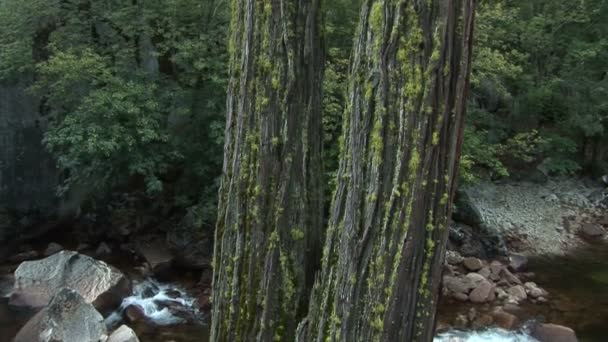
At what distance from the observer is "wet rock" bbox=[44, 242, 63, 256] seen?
467 inches

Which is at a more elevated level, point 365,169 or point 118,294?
point 365,169

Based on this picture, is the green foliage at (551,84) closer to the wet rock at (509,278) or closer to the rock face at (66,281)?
the wet rock at (509,278)

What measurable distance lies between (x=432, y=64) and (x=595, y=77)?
15570mm

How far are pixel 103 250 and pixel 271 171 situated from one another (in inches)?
382

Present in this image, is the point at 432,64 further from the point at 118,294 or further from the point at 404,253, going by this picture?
the point at 118,294

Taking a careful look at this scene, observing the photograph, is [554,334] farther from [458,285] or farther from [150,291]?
[150,291]

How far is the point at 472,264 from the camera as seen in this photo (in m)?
12.0

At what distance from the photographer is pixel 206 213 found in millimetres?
11414

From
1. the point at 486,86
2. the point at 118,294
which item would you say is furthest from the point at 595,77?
the point at 118,294

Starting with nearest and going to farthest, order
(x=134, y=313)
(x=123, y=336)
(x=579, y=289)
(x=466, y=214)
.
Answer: (x=123, y=336) < (x=134, y=313) < (x=579, y=289) < (x=466, y=214)

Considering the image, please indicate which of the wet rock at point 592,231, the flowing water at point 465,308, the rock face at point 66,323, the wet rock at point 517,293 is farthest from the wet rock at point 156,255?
the wet rock at point 592,231

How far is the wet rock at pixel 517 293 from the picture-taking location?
1081cm

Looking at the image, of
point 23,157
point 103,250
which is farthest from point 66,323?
point 23,157

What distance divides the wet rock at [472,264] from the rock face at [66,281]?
6.67 m
